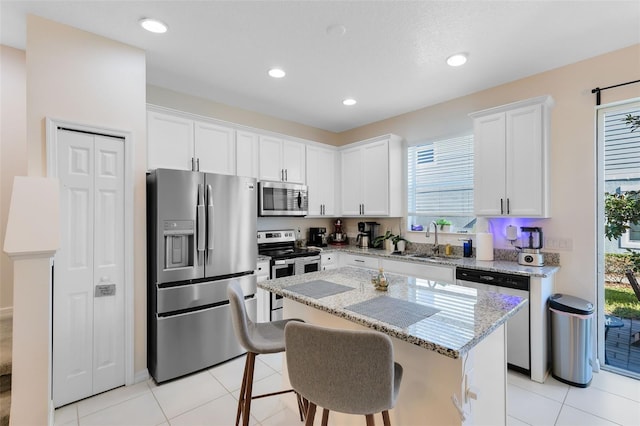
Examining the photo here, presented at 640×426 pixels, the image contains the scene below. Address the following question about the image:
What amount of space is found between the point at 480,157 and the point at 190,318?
3376mm

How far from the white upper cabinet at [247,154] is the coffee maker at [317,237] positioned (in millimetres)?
1426

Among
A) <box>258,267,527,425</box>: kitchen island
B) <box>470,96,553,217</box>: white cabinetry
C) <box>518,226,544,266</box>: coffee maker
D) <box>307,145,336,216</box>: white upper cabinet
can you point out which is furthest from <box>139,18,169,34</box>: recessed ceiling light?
<box>518,226,544,266</box>: coffee maker

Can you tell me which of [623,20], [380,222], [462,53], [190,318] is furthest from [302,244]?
[623,20]

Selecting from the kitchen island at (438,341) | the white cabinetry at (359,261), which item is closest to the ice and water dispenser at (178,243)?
the kitchen island at (438,341)

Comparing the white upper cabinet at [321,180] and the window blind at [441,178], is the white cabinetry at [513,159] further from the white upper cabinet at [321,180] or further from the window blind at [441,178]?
the white upper cabinet at [321,180]

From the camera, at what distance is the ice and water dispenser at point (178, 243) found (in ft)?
8.58

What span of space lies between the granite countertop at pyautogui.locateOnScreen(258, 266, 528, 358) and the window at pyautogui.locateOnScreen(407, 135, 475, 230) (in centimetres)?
200

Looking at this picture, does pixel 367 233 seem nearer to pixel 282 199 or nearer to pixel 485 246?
pixel 282 199

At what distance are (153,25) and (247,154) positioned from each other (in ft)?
5.37

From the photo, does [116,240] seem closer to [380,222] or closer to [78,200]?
[78,200]

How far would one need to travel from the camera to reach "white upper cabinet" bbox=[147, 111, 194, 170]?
9.64 ft

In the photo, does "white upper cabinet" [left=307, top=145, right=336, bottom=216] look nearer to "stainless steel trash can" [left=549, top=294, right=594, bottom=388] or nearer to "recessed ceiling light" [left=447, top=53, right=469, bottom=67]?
"recessed ceiling light" [left=447, top=53, right=469, bottom=67]

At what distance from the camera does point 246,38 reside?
2430 millimetres

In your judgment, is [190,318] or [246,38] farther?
[190,318]
